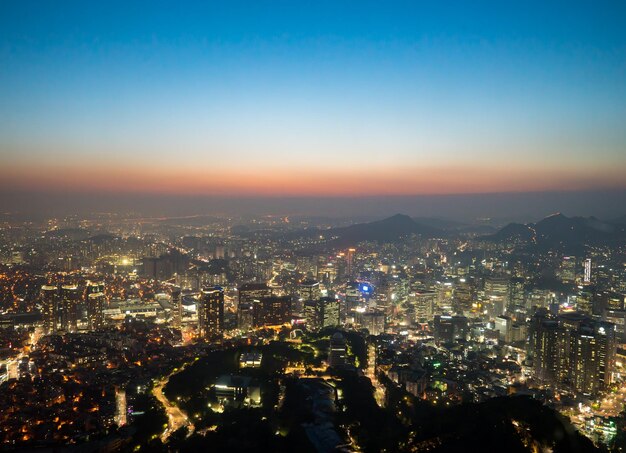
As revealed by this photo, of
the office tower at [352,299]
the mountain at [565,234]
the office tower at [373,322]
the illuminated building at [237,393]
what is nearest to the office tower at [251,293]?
the office tower at [352,299]

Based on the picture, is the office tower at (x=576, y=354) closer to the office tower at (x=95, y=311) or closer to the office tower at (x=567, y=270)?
the office tower at (x=567, y=270)

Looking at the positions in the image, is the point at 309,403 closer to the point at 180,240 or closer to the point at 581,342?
the point at 581,342

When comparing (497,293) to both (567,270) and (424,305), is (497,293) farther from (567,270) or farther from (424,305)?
(567,270)

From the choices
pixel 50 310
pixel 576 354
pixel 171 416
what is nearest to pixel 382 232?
pixel 50 310

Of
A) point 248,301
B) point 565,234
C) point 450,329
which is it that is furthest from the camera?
point 565,234

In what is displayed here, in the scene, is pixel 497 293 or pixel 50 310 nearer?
pixel 50 310
